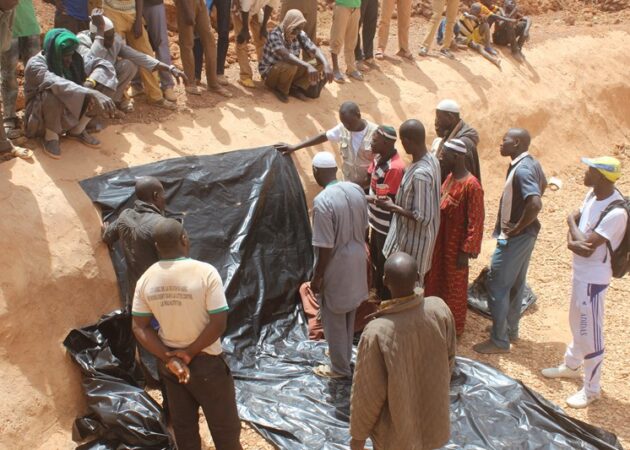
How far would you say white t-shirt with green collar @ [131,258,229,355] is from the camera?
359 centimetres

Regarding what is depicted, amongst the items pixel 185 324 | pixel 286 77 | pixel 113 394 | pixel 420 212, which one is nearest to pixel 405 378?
pixel 185 324

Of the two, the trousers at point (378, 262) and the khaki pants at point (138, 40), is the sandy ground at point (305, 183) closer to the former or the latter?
the khaki pants at point (138, 40)

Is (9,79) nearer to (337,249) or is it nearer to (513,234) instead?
(337,249)

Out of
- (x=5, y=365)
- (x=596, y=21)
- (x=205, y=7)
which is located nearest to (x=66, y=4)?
(x=205, y=7)

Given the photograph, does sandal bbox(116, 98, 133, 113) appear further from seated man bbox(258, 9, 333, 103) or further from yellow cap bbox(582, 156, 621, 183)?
yellow cap bbox(582, 156, 621, 183)

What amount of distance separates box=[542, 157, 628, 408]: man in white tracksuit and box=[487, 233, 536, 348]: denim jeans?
56 centimetres

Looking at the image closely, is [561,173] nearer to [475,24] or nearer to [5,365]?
[475,24]

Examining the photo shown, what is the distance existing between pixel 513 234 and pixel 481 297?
4.17 ft

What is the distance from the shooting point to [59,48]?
552cm

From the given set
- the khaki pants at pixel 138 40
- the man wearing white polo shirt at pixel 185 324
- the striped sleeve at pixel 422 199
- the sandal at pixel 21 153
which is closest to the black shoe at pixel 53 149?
the sandal at pixel 21 153

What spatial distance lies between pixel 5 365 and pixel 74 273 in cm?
84

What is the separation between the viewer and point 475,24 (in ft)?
34.7

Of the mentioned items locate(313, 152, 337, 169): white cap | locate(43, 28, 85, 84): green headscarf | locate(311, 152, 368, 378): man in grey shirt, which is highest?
locate(43, 28, 85, 84): green headscarf

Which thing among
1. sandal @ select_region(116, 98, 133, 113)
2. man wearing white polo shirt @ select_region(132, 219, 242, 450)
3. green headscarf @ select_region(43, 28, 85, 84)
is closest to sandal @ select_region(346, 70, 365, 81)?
sandal @ select_region(116, 98, 133, 113)
